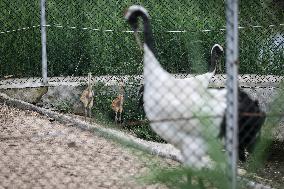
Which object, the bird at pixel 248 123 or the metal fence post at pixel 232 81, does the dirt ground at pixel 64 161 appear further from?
the metal fence post at pixel 232 81

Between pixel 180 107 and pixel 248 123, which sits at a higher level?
pixel 180 107

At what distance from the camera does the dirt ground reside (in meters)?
5.05

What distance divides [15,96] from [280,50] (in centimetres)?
384

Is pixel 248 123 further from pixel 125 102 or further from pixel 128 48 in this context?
pixel 128 48

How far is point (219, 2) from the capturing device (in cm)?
997

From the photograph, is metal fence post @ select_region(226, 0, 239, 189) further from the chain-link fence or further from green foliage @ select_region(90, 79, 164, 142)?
green foliage @ select_region(90, 79, 164, 142)

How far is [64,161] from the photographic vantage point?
224 inches

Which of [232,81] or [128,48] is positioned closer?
[232,81]

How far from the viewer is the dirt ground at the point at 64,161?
5.05 metres

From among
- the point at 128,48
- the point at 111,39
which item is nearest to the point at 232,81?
the point at 128,48

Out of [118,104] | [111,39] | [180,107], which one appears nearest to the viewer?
[180,107]

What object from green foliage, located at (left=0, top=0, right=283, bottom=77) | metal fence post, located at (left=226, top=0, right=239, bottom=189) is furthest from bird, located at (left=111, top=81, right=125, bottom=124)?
metal fence post, located at (left=226, top=0, right=239, bottom=189)

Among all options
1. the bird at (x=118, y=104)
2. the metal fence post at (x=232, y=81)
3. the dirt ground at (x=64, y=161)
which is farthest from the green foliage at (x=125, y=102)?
the metal fence post at (x=232, y=81)

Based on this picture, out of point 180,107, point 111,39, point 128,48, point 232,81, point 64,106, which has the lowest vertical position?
point 64,106
